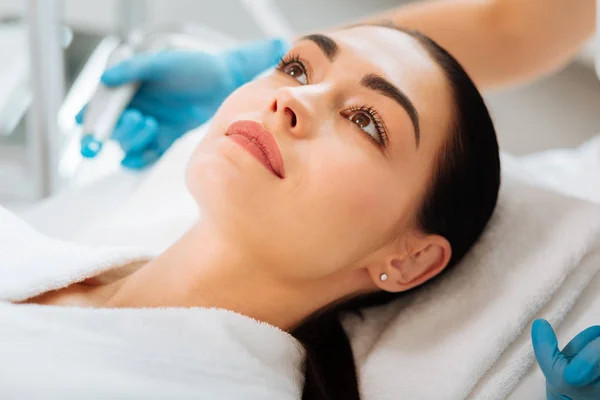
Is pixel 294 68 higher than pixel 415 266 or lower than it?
higher

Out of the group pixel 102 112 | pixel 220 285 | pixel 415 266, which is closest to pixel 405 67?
pixel 415 266

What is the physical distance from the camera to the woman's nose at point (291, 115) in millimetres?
967

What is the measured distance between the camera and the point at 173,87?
155 centimetres

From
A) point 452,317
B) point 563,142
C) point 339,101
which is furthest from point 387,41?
point 563,142

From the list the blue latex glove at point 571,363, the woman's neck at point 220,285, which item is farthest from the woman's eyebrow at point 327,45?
the blue latex glove at point 571,363

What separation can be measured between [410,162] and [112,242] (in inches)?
24.8

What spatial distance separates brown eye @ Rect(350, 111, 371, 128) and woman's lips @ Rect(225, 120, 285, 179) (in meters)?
0.13

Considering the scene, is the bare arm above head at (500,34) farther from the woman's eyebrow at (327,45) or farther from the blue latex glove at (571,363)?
the blue latex glove at (571,363)

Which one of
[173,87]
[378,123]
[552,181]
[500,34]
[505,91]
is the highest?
[378,123]

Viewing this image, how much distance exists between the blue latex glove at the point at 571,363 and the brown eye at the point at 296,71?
19.5 inches

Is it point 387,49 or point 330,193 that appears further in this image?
point 387,49

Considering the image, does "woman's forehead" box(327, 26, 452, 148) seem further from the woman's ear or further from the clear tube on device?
the clear tube on device

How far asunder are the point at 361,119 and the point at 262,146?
151 mm

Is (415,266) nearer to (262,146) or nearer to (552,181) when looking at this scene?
(262,146)
